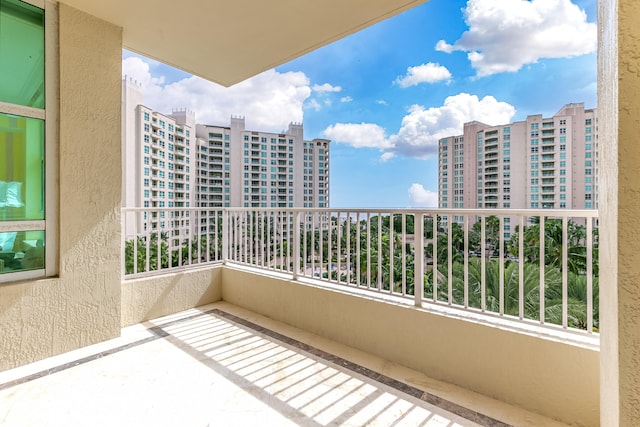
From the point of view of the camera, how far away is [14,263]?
2.32 meters

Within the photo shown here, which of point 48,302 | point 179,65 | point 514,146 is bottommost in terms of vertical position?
point 48,302

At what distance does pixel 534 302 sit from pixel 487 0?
25.7 ft

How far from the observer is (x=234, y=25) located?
271cm

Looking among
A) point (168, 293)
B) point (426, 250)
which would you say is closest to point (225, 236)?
point (168, 293)

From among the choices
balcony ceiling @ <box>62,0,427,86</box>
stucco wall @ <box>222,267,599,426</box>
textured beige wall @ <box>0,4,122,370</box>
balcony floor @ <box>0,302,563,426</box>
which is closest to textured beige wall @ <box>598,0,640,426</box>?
stucco wall @ <box>222,267,599,426</box>

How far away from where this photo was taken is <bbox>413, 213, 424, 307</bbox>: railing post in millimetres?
2352

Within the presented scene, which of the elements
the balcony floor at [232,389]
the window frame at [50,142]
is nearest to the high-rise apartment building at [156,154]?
the window frame at [50,142]

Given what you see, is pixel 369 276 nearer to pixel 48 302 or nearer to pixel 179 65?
pixel 48 302

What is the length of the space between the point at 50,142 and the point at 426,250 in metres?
3.34

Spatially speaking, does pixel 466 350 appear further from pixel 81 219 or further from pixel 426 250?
pixel 81 219

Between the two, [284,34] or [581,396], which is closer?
[581,396]

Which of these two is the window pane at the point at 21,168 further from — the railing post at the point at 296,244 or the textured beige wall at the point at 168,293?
the railing post at the point at 296,244

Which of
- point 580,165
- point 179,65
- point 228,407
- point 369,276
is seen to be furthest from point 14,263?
point 580,165

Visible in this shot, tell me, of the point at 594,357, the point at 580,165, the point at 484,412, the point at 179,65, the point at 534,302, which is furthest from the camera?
the point at 580,165
